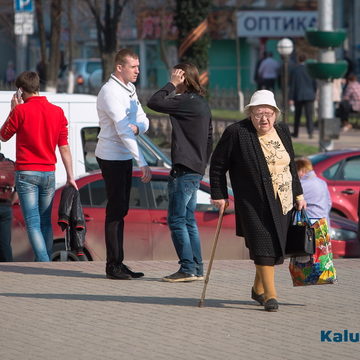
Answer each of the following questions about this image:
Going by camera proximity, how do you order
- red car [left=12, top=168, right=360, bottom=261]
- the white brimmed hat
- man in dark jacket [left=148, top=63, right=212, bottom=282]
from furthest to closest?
red car [left=12, top=168, right=360, bottom=261]
man in dark jacket [left=148, top=63, right=212, bottom=282]
the white brimmed hat

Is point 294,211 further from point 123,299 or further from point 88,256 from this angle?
point 88,256

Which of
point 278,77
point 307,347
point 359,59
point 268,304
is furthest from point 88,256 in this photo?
point 359,59

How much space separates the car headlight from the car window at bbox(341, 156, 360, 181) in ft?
9.04

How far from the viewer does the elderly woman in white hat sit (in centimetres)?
A: 791

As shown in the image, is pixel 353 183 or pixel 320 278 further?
pixel 353 183

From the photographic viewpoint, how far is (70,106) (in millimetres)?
13836

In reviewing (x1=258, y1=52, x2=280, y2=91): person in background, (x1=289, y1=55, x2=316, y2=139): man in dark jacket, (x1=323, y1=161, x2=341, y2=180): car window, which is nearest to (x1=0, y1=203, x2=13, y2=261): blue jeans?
(x1=323, y1=161, x2=341, y2=180): car window

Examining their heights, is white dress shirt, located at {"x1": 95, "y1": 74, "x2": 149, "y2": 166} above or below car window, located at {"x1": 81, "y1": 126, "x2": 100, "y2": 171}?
above

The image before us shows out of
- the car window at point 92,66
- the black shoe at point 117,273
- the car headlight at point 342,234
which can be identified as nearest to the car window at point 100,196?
the car headlight at point 342,234

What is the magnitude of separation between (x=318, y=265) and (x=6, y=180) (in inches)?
146

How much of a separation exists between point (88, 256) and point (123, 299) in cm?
306

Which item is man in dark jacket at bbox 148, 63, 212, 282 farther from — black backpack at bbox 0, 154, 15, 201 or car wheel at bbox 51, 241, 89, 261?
car wheel at bbox 51, 241, 89, 261

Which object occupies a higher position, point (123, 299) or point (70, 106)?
point (70, 106)

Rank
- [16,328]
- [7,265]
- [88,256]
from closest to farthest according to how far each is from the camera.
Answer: [16,328], [7,265], [88,256]
